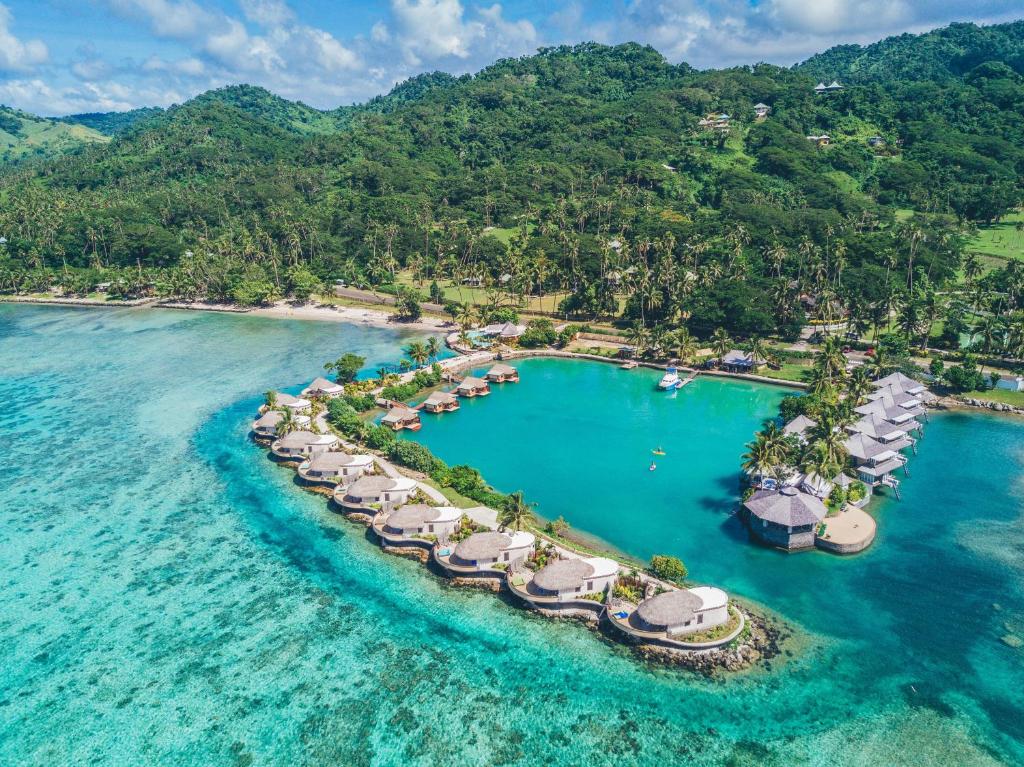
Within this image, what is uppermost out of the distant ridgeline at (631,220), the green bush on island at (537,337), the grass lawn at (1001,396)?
the distant ridgeline at (631,220)

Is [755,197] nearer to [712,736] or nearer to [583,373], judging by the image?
[583,373]

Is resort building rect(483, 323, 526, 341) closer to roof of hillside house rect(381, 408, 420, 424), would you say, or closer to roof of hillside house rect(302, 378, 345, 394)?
roof of hillside house rect(302, 378, 345, 394)

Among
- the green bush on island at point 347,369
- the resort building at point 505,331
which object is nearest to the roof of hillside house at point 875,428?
the resort building at point 505,331

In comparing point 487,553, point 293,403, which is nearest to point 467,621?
point 487,553

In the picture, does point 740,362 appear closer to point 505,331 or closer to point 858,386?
point 858,386

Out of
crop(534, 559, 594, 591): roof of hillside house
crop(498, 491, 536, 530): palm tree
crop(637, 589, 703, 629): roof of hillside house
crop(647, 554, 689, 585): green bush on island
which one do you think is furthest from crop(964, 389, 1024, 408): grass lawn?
crop(498, 491, 536, 530): palm tree

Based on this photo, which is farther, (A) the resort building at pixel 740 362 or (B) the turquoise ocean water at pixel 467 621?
(A) the resort building at pixel 740 362

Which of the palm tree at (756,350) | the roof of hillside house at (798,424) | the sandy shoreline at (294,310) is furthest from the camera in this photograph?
the sandy shoreline at (294,310)

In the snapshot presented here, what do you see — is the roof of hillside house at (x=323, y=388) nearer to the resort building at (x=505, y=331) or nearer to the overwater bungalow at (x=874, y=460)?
the resort building at (x=505, y=331)
